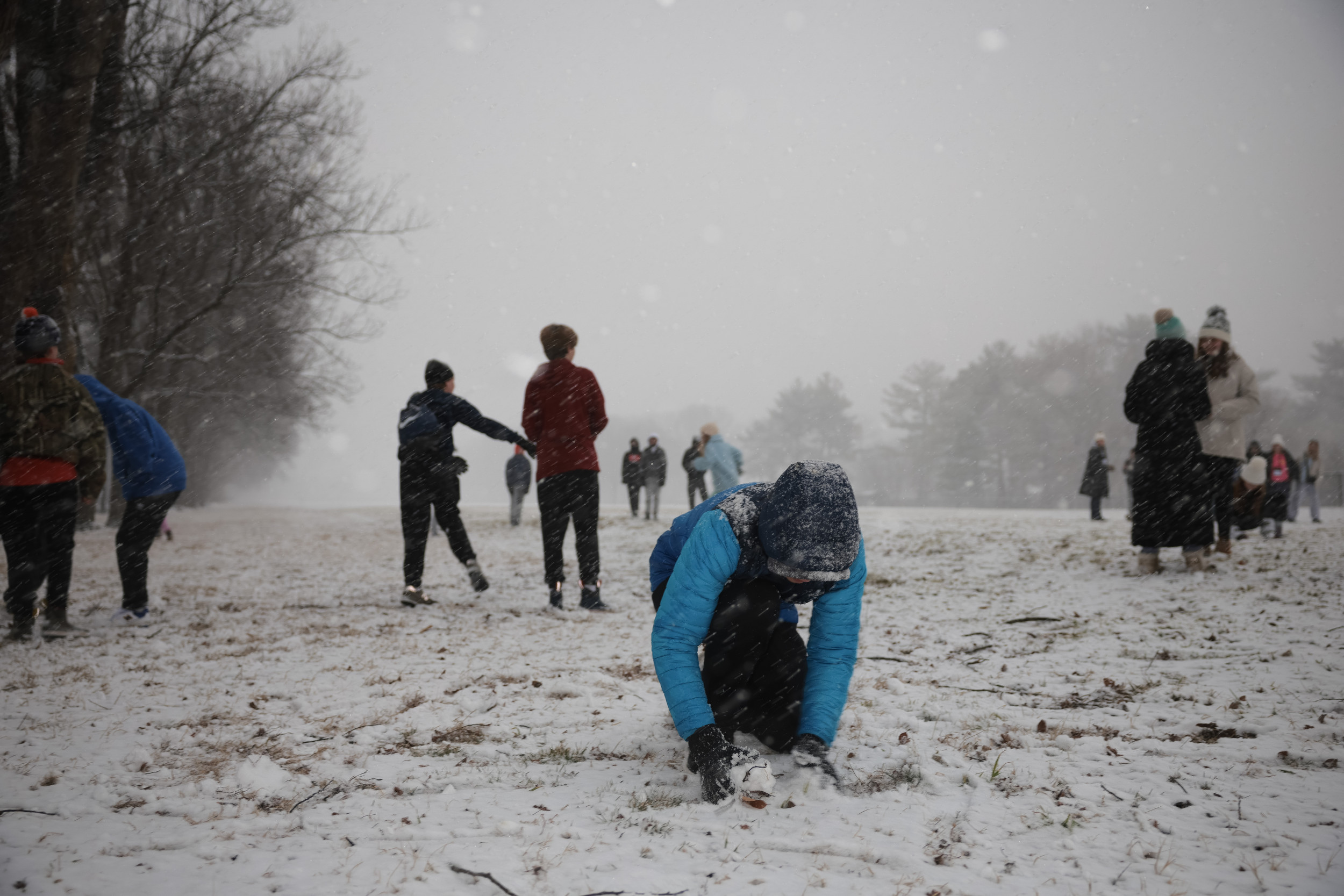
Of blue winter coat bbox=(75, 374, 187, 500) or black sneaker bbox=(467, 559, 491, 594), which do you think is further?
black sneaker bbox=(467, 559, 491, 594)

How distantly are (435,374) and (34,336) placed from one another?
262cm

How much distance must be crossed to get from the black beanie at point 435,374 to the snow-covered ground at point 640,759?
201cm

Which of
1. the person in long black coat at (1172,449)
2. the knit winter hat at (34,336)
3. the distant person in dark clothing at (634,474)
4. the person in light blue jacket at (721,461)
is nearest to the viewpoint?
the knit winter hat at (34,336)

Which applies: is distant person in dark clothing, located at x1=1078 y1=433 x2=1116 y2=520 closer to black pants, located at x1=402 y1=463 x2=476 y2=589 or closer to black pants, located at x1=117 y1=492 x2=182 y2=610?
black pants, located at x1=402 y1=463 x2=476 y2=589

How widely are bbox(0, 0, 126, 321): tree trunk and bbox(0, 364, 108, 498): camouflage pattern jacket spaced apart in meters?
3.74

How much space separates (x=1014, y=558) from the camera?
827cm

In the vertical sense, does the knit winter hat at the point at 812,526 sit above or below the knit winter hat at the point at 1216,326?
Result: below

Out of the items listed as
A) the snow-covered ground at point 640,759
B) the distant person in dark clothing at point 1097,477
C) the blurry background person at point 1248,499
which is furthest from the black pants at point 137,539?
the distant person in dark clothing at point 1097,477

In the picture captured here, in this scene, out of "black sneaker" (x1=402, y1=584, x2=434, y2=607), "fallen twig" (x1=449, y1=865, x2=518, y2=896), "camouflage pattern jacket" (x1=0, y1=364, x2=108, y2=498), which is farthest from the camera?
"black sneaker" (x1=402, y1=584, x2=434, y2=607)

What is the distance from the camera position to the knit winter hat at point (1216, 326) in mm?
6262

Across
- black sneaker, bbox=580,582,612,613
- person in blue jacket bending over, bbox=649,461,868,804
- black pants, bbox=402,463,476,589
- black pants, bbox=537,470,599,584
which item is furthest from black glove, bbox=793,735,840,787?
black pants, bbox=402,463,476,589

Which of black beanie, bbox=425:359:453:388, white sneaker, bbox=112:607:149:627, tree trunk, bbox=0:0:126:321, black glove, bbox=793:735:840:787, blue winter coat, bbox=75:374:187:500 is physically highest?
tree trunk, bbox=0:0:126:321

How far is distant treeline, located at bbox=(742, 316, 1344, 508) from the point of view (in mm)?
42469

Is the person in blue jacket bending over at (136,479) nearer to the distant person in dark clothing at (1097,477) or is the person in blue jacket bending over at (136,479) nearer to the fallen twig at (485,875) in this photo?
the fallen twig at (485,875)
